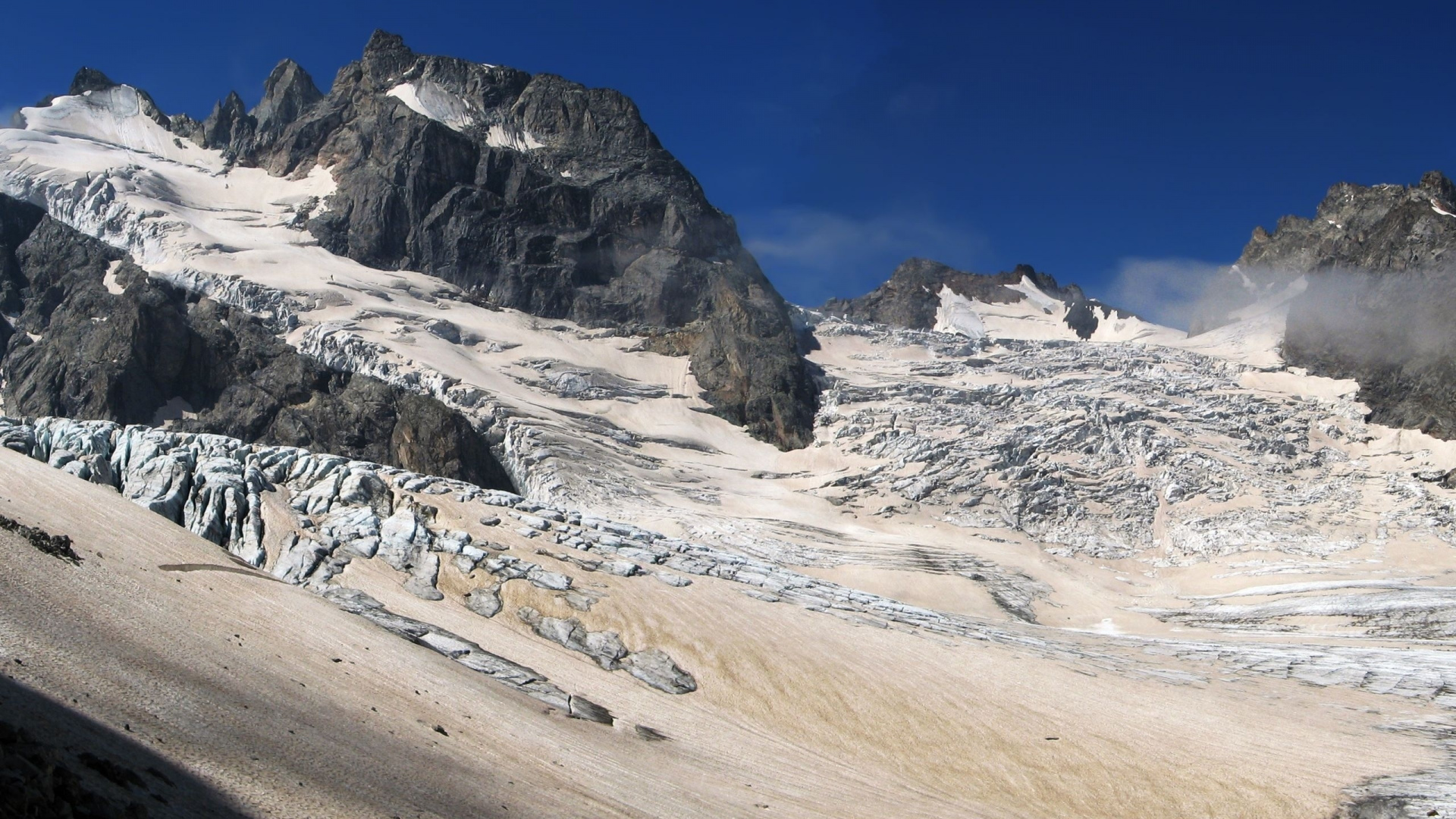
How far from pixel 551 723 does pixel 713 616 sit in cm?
1119

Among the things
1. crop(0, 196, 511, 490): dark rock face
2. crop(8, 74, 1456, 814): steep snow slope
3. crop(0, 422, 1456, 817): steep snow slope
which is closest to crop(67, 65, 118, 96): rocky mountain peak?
crop(8, 74, 1456, 814): steep snow slope

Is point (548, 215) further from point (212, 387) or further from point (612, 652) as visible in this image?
point (612, 652)

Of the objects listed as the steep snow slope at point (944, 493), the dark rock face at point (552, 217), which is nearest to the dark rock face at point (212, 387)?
the steep snow slope at point (944, 493)

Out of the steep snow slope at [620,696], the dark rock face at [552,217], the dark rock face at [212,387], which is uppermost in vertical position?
the dark rock face at [552,217]

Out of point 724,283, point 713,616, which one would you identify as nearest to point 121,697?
point 713,616

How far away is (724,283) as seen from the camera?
142 meters

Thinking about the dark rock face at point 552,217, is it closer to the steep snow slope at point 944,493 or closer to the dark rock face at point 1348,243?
the steep snow slope at point 944,493

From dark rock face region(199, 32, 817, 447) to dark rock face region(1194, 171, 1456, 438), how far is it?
194 feet

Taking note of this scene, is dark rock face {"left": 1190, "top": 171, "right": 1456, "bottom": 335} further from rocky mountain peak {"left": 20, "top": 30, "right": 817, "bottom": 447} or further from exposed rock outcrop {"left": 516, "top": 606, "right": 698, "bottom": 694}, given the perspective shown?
exposed rock outcrop {"left": 516, "top": 606, "right": 698, "bottom": 694}

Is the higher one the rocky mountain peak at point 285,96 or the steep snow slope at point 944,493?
the rocky mountain peak at point 285,96

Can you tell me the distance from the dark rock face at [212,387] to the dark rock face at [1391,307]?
89.6 metres

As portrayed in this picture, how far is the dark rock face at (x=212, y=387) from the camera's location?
91375 mm

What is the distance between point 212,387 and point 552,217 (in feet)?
199

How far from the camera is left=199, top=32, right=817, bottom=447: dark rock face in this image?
13450 centimetres
